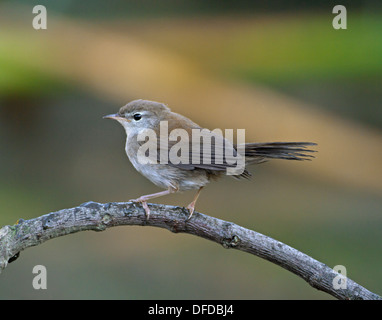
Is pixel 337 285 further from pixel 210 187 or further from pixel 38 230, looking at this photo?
pixel 210 187

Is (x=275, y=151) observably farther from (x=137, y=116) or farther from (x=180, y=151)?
(x=137, y=116)

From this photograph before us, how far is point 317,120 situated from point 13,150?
338 cm

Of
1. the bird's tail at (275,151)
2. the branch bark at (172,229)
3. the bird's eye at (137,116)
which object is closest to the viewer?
the branch bark at (172,229)

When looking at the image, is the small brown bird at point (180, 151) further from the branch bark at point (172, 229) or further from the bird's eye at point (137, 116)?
the branch bark at point (172, 229)

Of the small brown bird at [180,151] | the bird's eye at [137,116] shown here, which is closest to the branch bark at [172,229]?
the small brown bird at [180,151]

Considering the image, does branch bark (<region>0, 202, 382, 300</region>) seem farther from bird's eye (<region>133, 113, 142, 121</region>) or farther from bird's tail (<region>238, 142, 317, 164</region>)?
bird's eye (<region>133, 113, 142, 121</region>)

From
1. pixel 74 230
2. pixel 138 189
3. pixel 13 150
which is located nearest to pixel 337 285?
pixel 74 230

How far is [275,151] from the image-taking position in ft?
7.49

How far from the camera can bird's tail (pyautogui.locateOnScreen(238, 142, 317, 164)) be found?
7.22ft

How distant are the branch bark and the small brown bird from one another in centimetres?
17

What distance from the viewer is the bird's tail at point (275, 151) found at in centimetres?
220

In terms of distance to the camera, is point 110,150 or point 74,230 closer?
point 74,230

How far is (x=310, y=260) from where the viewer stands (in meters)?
1.98

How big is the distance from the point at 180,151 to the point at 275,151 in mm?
491
